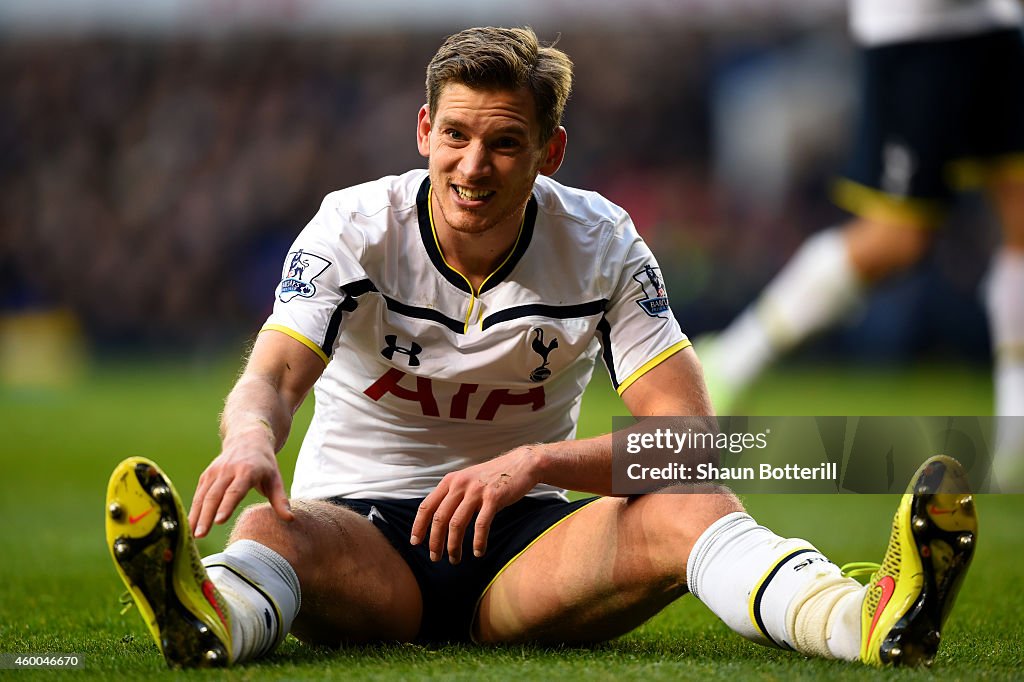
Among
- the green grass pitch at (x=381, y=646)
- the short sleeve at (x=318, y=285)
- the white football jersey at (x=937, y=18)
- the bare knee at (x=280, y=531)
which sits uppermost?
the white football jersey at (x=937, y=18)

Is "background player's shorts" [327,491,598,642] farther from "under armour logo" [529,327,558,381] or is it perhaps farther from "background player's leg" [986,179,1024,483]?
"background player's leg" [986,179,1024,483]

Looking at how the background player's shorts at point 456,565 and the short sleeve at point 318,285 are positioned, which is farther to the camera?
the background player's shorts at point 456,565

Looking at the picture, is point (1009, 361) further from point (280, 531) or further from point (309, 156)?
point (309, 156)

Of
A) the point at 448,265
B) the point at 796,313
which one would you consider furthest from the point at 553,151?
the point at 796,313

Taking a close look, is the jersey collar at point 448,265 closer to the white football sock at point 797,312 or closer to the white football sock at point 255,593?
the white football sock at point 255,593

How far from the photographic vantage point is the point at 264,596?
2887 millimetres

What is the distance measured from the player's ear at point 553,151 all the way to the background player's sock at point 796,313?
2.75m

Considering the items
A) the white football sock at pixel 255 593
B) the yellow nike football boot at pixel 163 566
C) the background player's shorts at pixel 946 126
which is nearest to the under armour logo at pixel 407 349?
the white football sock at pixel 255 593

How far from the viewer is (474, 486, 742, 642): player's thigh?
306 cm

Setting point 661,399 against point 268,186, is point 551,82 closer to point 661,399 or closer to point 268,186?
point 661,399

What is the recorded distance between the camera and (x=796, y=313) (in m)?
6.16

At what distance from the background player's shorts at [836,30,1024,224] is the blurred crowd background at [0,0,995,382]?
10.9m

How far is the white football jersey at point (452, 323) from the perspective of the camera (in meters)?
3.39

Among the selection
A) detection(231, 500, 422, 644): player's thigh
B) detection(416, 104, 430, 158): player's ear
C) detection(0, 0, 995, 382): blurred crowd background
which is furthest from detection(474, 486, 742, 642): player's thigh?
detection(0, 0, 995, 382): blurred crowd background
